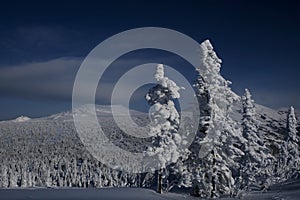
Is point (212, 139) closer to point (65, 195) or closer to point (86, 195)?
point (86, 195)

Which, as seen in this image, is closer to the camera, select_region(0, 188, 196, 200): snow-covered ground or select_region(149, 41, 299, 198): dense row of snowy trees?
select_region(0, 188, 196, 200): snow-covered ground

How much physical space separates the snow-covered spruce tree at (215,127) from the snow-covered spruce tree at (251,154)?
7264mm

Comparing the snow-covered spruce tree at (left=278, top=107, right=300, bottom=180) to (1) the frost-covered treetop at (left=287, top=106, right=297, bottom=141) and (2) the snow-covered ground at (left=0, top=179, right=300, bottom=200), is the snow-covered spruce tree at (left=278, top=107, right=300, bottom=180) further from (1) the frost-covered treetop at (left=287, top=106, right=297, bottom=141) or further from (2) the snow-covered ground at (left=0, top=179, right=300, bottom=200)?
(2) the snow-covered ground at (left=0, top=179, right=300, bottom=200)

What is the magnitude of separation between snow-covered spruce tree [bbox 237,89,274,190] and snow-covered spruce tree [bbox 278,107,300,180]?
20130 mm

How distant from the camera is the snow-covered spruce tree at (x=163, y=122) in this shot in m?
35.8

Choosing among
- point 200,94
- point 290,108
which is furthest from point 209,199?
point 290,108

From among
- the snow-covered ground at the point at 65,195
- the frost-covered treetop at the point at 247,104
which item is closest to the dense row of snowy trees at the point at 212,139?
the snow-covered ground at the point at 65,195

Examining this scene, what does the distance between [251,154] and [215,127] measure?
11758mm

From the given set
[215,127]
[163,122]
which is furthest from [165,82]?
[215,127]

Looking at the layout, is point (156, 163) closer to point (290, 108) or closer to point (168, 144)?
point (168, 144)

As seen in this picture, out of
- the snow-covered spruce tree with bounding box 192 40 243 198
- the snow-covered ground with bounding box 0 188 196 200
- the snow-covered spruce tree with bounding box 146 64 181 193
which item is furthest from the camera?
the snow-covered spruce tree with bounding box 146 64 181 193

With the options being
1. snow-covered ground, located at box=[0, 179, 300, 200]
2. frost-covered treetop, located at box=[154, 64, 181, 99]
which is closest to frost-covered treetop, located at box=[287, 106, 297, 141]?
snow-covered ground, located at box=[0, 179, 300, 200]

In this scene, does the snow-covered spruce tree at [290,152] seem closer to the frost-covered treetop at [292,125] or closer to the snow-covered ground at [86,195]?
the frost-covered treetop at [292,125]

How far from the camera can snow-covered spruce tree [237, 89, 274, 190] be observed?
4325 centimetres
